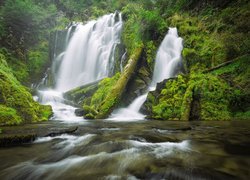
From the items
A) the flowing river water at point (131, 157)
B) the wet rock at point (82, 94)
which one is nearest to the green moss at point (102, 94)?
the wet rock at point (82, 94)

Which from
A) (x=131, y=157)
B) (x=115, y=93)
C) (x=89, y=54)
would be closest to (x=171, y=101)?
(x=115, y=93)

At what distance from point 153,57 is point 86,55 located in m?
9.99

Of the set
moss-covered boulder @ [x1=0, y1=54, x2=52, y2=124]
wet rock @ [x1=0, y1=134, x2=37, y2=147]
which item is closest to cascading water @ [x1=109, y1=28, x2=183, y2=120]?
moss-covered boulder @ [x1=0, y1=54, x2=52, y2=124]

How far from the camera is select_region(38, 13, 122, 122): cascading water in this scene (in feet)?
69.5

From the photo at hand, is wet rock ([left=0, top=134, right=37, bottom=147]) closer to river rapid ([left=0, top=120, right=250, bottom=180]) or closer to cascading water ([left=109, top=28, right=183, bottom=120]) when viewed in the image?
river rapid ([left=0, top=120, right=250, bottom=180])

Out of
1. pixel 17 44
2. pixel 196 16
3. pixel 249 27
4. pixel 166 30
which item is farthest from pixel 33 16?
pixel 249 27

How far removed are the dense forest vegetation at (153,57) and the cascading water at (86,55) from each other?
1.64 meters

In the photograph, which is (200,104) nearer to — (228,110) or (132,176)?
(228,110)

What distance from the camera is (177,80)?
10.8 meters

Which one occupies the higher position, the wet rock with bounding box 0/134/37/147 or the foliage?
the foliage

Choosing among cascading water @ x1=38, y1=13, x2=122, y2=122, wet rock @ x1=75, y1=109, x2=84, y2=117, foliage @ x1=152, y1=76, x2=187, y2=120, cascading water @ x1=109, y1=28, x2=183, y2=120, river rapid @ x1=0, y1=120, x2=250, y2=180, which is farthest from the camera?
cascading water @ x1=38, y1=13, x2=122, y2=122

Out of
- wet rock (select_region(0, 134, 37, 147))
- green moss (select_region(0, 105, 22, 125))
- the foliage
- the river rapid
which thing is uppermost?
the foliage

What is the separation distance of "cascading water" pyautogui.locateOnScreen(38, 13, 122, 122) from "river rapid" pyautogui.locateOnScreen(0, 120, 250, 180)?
599 inches

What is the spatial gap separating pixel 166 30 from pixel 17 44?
56.1ft
